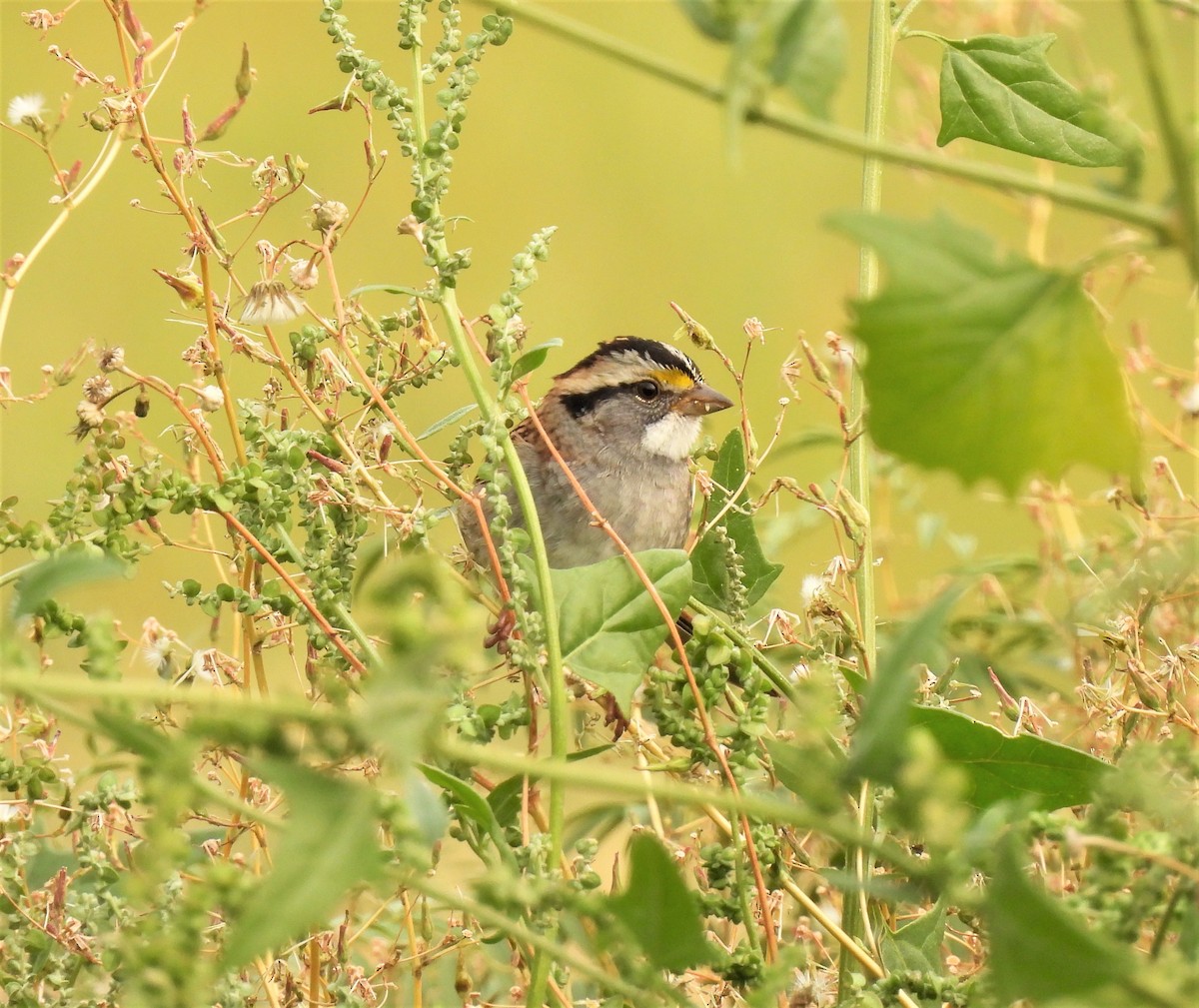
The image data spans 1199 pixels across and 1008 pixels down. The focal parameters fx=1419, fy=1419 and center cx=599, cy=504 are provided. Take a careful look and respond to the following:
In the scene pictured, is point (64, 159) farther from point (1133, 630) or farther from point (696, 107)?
point (1133, 630)

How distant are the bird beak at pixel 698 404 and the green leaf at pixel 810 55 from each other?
1.35m

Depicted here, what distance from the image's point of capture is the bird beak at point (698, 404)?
176 centimetres

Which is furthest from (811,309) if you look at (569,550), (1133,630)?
(1133,630)

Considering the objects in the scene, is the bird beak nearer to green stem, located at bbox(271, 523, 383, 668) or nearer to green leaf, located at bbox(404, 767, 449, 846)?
green stem, located at bbox(271, 523, 383, 668)

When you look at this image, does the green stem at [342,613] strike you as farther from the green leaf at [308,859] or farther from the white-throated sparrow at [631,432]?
the white-throated sparrow at [631,432]

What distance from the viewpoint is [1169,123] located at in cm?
36

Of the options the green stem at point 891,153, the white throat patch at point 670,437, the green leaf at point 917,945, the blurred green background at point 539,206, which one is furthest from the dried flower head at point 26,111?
the blurred green background at point 539,206

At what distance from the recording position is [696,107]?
4734mm

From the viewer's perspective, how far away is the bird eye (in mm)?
1780

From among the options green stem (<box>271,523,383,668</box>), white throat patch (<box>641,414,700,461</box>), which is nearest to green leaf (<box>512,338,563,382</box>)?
green stem (<box>271,523,383,668</box>)

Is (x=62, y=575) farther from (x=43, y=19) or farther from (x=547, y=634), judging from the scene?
(x=43, y=19)

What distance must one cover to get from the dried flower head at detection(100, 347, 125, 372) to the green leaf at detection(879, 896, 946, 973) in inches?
19.9

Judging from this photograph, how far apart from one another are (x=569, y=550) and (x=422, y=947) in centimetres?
62

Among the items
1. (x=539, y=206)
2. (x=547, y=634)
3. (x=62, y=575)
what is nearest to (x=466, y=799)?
(x=547, y=634)
